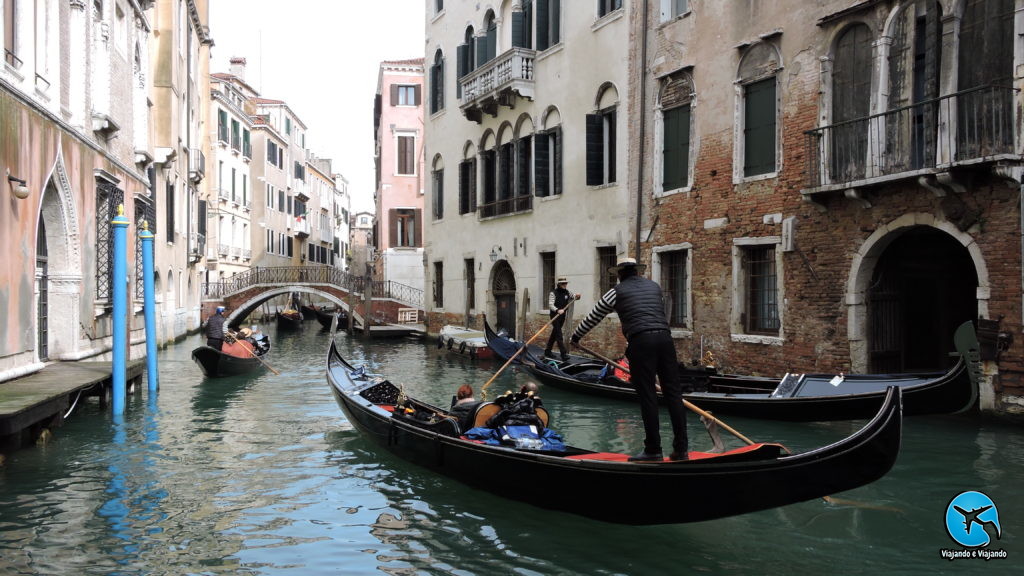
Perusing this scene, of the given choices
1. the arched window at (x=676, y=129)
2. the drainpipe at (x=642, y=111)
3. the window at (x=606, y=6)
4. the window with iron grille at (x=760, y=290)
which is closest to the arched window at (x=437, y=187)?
the window at (x=606, y=6)

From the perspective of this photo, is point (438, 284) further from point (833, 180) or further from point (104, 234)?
point (833, 180)

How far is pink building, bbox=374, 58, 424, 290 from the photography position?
2981 cm

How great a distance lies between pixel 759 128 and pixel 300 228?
33637 mm

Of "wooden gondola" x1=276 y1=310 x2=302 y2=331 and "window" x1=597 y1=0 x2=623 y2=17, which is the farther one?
"wooden gondola" x1=276 y1=310 x2=302 y2=331

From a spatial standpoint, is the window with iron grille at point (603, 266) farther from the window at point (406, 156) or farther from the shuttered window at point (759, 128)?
the window at point (406, 156)

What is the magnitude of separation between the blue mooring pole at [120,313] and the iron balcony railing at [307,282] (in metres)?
16.8

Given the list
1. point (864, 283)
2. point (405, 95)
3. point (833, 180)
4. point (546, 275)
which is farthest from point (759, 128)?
point (405, 95)

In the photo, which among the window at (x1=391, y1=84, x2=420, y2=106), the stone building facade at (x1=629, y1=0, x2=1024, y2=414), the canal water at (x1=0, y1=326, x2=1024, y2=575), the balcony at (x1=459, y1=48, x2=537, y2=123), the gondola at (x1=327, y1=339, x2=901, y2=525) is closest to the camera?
the gondola at (x1=327, y1=339, x2=901, y2=525)

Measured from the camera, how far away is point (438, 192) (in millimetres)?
→ 21594

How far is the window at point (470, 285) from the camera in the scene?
19.5 metres

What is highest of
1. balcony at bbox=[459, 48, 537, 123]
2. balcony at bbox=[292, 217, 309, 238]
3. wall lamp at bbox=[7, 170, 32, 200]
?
balcony at bbox=[459, 48, 537, 123]

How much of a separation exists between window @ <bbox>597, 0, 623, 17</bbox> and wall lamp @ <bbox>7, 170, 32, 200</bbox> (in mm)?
9101

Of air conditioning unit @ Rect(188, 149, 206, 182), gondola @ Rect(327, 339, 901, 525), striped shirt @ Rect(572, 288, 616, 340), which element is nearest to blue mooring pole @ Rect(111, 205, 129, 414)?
gondola @ Rect(327, 339, 901, 525)

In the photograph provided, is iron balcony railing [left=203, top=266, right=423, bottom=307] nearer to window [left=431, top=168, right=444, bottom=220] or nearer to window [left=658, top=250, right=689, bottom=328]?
window [left=431, top=168, right=444, bottom=220]
